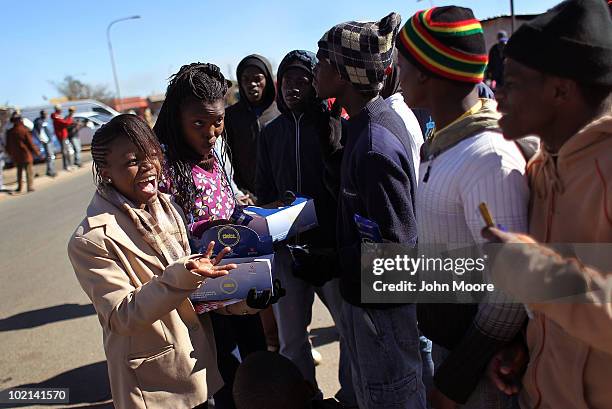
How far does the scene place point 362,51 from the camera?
234 centimetres

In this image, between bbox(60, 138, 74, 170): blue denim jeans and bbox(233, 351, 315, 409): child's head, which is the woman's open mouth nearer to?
bbox(233, 351, 315, 409): child's head

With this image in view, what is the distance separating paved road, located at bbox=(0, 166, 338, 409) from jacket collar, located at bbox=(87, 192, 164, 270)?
6.09ft

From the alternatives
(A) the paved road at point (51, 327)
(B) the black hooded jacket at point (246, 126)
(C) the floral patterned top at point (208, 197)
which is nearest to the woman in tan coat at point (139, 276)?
(C) the floral patterned top at point (208, 197)

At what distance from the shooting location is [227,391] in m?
2.48

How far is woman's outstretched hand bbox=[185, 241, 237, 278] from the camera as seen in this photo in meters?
1.77

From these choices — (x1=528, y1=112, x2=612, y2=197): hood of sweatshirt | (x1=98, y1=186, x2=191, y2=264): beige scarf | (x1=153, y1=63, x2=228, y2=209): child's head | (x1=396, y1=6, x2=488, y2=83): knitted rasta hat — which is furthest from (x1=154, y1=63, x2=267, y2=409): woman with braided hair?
Answer: (x1=528, y1=112, x2=612, y2=197): hood of sweatshirt

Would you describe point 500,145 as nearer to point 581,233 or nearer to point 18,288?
point 581,233

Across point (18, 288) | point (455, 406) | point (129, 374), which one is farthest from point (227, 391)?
point (18, 288)

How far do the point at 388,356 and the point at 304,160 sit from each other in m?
1.27

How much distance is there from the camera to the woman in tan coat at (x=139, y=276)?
1806 mm

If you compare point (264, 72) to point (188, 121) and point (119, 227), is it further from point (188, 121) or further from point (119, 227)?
point (119, 227)

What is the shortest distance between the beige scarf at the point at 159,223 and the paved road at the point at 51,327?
68.5 inches

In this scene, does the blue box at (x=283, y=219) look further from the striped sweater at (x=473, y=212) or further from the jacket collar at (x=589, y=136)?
the jacket collar at (x=589, y=136)

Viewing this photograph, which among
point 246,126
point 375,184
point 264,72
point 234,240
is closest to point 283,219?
point 234,240
